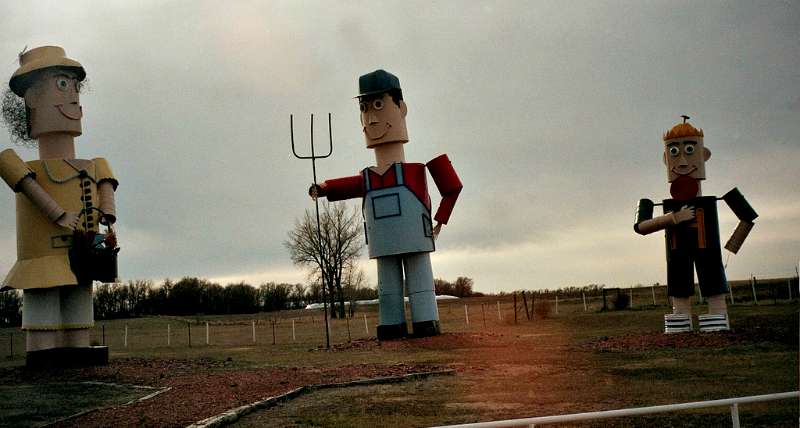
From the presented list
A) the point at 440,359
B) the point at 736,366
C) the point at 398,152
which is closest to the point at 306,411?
the point at 440,359

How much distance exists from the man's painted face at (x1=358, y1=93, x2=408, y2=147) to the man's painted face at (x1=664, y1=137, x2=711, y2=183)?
643cm

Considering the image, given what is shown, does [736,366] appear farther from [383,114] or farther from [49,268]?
[49,268]

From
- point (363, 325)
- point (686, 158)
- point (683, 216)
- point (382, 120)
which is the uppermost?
point (382, 120)

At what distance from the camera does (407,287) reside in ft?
66.1

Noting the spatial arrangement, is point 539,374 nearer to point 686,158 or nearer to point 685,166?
point 685,166

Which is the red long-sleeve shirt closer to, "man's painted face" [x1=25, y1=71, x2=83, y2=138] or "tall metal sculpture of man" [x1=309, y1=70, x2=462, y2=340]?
"tall metal sculpture of man" [x1=309, y1=70, x2=462, y2=340]

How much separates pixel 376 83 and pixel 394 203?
9.78 ft

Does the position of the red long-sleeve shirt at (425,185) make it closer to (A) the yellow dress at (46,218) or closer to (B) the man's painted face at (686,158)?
(B) the man's painted face at (686,158)

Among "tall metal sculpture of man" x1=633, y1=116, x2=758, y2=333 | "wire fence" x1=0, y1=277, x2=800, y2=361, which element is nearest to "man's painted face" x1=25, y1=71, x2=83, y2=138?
"wire fence" x1=0, y1=277, x2=800, y2=361

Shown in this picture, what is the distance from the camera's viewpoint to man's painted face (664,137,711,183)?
1875cm

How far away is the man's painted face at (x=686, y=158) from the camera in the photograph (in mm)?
18750

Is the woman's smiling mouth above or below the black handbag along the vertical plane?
above

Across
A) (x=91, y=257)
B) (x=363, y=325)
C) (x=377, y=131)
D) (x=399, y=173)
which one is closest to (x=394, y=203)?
(x=399, y=173)

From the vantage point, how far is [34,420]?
34.6ft
